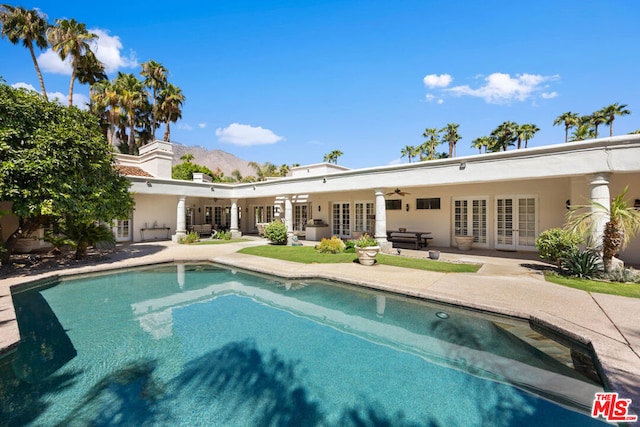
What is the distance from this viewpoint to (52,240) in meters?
11.6

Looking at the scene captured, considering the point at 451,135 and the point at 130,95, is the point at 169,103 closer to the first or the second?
the point at 130,95

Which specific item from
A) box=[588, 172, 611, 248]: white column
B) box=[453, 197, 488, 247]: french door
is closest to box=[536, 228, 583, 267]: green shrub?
box=[588, 172, 611, 248]: white column

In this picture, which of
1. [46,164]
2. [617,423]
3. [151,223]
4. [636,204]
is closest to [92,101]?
[151,223]

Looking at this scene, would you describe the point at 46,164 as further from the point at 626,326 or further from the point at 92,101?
the point at 92,101

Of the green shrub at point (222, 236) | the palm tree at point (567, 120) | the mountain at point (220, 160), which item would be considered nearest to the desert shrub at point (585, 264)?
the green shrub at point (222, 236)

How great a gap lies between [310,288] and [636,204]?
12.1 m

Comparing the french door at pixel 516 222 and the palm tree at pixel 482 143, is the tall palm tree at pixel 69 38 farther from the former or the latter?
the palm tree at pixel 482 143

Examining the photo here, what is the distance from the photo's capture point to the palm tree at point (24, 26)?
20.5 m

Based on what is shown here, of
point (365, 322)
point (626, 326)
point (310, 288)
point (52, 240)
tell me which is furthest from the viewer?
point (52, 240)

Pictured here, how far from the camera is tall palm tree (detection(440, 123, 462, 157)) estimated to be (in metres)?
40.7

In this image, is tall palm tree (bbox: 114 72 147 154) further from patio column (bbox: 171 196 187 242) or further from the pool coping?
the pool coping

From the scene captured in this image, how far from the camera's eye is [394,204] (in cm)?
1666

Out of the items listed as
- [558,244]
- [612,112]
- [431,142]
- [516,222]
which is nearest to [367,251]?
[558,244]

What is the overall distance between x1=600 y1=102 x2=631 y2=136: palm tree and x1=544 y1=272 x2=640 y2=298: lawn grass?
129ft
